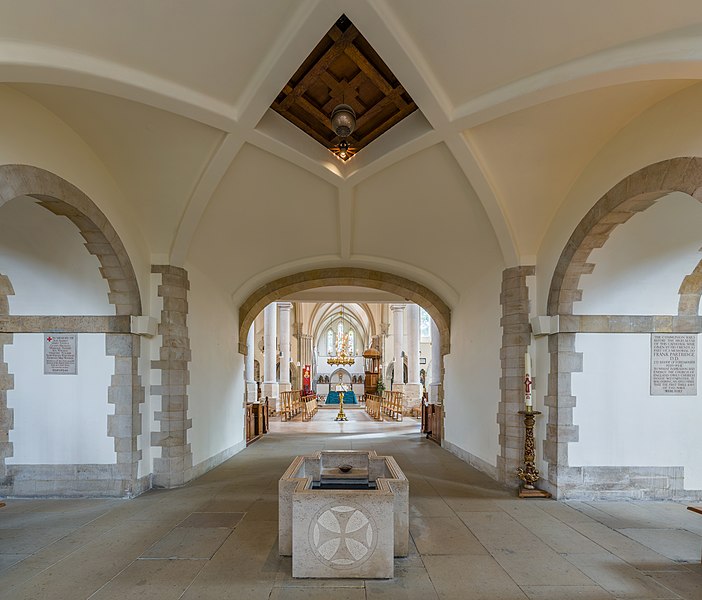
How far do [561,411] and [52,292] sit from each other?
5.85 meters

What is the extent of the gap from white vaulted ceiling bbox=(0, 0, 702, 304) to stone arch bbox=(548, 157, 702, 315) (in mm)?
580

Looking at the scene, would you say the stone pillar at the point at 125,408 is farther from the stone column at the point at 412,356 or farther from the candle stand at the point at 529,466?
the stone column at the point at 412,356

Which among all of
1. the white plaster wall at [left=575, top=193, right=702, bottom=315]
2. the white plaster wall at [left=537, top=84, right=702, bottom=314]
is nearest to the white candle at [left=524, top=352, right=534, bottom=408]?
the white plaster wall at [left=537, top=84, right=702, bottom=314]

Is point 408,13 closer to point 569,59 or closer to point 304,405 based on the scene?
point 569,59

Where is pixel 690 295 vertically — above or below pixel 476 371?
above

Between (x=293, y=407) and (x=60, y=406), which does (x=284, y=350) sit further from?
(x=60, y=406)

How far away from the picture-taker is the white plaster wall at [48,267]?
502cm

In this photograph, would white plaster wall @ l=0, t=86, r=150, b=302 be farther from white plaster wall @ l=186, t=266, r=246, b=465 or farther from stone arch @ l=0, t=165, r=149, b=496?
white plaster wall @ l=186, t=266, r=246, b=465

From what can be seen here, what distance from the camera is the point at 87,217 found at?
4.77 meters

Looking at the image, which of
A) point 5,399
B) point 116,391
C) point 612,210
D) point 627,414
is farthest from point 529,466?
point 5,399

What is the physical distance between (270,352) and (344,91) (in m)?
13.2

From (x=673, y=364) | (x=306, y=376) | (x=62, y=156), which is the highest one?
(x=62, y=156)

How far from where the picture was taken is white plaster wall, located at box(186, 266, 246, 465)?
6.58 meters

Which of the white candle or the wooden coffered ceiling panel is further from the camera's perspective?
the white candle
